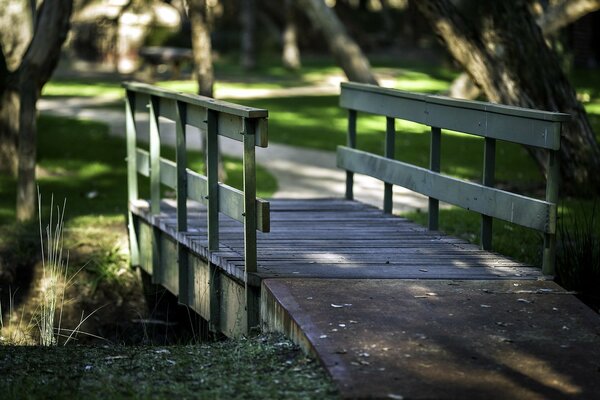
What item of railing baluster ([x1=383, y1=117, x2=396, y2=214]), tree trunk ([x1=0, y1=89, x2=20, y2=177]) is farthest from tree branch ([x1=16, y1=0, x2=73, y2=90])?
railing baluster ([x1=383, y1=117, x2=396, y2=214])

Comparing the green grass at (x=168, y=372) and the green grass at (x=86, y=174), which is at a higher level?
the green grass at (x=168, y=372)

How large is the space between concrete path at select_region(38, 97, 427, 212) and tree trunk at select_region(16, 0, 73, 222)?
279cm

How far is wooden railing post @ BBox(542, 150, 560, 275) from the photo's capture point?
742 centimetres

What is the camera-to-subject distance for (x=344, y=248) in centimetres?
853

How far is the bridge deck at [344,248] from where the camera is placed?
7691mm

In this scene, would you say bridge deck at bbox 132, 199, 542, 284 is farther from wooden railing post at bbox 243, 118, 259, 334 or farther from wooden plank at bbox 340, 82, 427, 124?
wooden plank at bbox 340, 82, 427, 124

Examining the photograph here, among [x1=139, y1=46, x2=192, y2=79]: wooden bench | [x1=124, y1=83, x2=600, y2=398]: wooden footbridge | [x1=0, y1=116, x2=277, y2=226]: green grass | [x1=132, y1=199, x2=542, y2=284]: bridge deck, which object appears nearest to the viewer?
[x1=124, y1=83, x2=600, y2=398]: wooden footbridge

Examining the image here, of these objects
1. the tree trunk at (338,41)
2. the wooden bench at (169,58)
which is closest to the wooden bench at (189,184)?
the tree trunk at (338,41)

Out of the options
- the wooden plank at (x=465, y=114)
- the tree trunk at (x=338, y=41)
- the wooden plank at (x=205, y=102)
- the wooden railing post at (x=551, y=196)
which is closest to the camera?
the wooden plank at (x=205, y=102)

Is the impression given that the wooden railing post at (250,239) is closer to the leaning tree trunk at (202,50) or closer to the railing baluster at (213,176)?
the railing baluster at (213,176)

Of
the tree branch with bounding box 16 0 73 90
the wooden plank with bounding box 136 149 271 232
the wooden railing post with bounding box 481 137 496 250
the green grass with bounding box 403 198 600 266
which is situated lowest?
the green grass with bounding box 403 198 600 266

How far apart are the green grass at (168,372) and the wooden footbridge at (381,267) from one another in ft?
0.54

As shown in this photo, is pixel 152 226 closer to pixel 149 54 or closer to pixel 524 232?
pixel 524 232

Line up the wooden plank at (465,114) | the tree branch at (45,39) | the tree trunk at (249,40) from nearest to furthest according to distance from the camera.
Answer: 1. the wooden plank at (465,114)
2. the tree branch at (45,39)
3. the tree trunk at (249,40)
